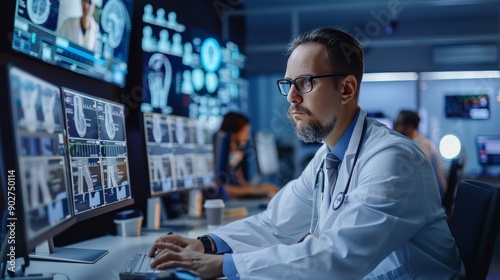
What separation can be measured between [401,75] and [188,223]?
6.35 m

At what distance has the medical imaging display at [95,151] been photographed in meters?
1.57

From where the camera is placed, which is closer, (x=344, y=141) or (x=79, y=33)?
(x=344, y=141)

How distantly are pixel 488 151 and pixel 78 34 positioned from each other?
618cm

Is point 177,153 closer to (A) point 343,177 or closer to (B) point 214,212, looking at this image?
(B) point 214,212

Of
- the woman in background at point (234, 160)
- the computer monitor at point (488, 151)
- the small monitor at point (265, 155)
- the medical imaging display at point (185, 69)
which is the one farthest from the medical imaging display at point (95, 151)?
the computer monitor at point (488, 151)

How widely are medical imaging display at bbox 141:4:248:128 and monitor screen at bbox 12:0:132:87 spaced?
0.49 meters

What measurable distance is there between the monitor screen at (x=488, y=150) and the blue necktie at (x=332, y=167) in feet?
19.3

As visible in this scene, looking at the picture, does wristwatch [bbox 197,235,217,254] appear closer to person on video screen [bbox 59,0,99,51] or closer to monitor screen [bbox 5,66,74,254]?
monitor screen [bbox 5,66,74,254]

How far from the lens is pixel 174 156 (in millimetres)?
2502

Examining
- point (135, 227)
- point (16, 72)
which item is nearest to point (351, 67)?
point (16, 72)

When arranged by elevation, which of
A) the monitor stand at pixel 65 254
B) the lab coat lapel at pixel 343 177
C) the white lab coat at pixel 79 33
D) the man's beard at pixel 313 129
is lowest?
the monitor stand at pixel 65 254

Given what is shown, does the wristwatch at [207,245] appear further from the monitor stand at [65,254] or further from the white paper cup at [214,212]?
the white paper cup at [214,212]

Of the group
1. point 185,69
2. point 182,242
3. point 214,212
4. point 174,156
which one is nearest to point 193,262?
point 182,242

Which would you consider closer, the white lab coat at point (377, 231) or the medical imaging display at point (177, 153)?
the white lab coat at point (377, 231)
